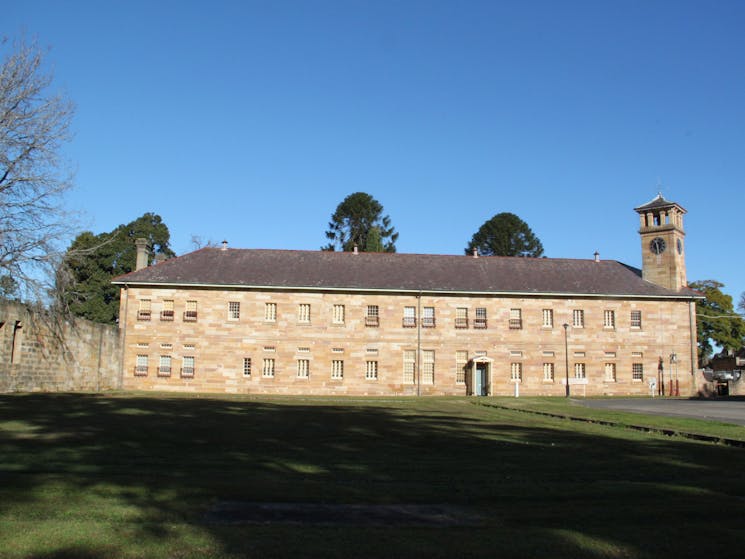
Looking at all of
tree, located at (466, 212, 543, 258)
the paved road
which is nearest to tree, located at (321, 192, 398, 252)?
tree, located at (466, 212, 543, 258)

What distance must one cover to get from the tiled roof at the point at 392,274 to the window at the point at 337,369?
181 inches

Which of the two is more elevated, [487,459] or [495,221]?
[495,221]

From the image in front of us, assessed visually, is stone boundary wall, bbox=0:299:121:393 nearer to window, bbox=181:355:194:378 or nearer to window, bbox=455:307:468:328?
window, bbox=181:355:194:378

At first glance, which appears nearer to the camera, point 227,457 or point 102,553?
point 102,553

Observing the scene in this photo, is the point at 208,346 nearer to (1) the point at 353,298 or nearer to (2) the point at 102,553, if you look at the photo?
(1) the point at 353,298

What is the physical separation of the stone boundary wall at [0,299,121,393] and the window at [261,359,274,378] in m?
8.53

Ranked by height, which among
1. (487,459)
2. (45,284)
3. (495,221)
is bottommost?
(487,459)

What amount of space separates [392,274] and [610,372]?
1532 cm

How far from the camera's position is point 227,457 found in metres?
9.45

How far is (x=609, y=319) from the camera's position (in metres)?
43.6

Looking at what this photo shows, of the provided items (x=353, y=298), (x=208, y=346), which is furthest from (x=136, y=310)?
(x=353, y=298)

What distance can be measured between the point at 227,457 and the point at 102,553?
191 inches

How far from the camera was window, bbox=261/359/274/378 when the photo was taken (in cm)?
4112

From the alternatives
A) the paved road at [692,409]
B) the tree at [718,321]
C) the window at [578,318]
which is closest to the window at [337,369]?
the window at [578,318]
